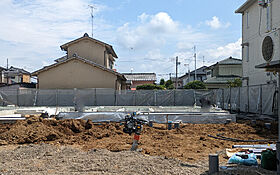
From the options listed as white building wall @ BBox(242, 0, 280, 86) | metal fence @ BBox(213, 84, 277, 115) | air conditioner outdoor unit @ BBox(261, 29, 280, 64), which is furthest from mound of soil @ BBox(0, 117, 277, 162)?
white building wall @ BBox(242, 0, 280, 86)

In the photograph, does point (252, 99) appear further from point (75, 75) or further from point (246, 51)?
point (75, 75)

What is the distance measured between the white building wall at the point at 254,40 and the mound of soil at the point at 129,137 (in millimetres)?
10129

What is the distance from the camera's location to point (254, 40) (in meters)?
21.0

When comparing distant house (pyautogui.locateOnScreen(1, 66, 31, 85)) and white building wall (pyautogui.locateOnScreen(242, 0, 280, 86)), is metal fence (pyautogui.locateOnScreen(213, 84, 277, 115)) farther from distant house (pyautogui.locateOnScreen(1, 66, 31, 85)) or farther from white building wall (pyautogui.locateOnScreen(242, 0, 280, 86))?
distant house (pyautogui.locateOnScreen(1, 66, 31, 85))

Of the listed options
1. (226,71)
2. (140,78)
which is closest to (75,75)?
(226,71)

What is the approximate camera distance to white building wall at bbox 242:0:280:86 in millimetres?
19047

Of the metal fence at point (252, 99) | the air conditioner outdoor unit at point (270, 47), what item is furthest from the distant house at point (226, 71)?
the air conditioner outdoor unit at point (270, 47)

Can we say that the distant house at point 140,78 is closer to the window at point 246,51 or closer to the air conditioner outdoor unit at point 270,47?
the window at point 246,51

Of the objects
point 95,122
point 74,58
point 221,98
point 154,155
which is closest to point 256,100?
point 221,98

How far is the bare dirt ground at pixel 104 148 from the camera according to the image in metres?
5.36

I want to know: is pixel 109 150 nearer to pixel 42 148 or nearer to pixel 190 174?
pixel 42 148

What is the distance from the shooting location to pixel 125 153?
21.1 feet

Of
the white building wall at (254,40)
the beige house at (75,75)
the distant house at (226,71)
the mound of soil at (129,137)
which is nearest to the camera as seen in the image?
the mound of soil at (129,137)

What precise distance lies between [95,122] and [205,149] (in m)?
5.99
